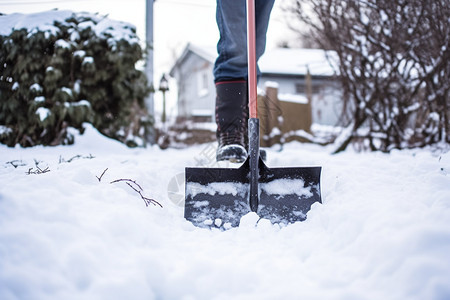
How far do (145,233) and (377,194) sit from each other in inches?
31.1

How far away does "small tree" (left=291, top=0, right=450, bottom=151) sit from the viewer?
2480 mm

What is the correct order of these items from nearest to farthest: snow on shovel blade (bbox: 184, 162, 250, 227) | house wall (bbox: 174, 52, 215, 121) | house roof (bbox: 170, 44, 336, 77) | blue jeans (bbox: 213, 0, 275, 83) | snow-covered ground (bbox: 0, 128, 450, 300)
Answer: snow-covered ground (bbox: 0, 128, 450, 300) → snow on shovel blade (bbox: 184, 162, 250, 227) → blue jeans (bbox: 213, 0, 275, 83) → house roof (bbox: 170, 44, 336, 77) → house wall (bbox: 174, 52, 215, 121)

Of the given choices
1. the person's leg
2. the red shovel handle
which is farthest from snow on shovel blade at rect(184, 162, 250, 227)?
the person's leg

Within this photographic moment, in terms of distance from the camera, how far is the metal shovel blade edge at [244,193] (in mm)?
1131

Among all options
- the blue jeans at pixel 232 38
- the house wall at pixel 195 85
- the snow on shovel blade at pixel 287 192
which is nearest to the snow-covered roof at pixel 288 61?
the house wall at pixel 195 85

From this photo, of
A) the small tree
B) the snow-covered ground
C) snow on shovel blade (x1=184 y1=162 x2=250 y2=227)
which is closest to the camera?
the snow-covered ground

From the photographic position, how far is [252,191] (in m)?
1.20

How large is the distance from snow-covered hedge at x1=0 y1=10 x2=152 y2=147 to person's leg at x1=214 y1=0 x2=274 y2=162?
1.54m

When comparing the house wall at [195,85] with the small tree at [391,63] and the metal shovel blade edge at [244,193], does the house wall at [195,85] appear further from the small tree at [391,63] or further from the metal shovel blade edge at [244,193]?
the metal shovel blade edge at [244,193]

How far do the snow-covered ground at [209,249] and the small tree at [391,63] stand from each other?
197 centimetres

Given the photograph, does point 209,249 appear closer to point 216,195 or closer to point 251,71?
point 216,195

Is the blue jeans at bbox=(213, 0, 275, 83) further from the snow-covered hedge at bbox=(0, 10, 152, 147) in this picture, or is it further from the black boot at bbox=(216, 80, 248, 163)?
the snow-covered hedge at bbox=(0, 10, 152, 147)

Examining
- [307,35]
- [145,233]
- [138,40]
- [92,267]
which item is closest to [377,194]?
[145,233]

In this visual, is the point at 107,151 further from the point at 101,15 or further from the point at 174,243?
the point at 174,243
